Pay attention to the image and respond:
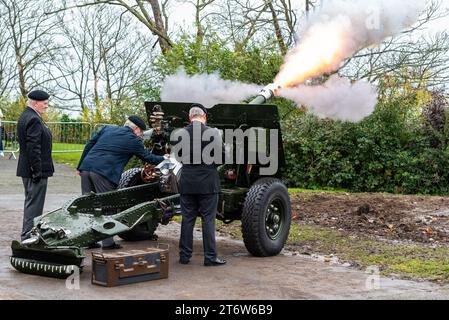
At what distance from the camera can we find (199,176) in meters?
8.67

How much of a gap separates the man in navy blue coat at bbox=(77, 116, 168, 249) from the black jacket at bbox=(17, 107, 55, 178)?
0.51 m

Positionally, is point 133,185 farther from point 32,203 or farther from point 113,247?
point 32,203

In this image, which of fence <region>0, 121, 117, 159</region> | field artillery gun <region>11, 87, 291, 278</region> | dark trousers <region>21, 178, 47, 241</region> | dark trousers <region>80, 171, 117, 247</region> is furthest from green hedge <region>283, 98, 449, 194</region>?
dark trousers <region>21, 178, 47, 241</region>

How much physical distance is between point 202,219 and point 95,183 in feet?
5.03

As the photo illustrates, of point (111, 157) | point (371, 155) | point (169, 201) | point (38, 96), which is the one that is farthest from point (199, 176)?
point (371, 155)

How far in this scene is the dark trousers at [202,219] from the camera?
343 inches

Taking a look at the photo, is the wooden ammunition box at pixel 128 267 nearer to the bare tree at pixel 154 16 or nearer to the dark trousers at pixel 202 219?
the dark trousers at pixel 202 219

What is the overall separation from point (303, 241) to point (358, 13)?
3.46 meters

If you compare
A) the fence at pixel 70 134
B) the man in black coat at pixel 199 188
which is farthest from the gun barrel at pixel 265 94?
the fence at pixel 70 134

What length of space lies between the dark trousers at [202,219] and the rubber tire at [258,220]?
1.89ft

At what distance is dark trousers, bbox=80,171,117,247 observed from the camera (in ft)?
30.6

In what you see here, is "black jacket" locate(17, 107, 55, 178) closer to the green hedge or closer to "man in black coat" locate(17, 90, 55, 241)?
"man in black coat" locate(17, 90, 55, 241)

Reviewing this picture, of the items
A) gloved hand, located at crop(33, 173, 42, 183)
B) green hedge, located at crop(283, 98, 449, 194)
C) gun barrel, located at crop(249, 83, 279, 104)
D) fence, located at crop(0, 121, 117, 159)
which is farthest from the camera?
fence, located at crop(0, 121, 117, 159)
